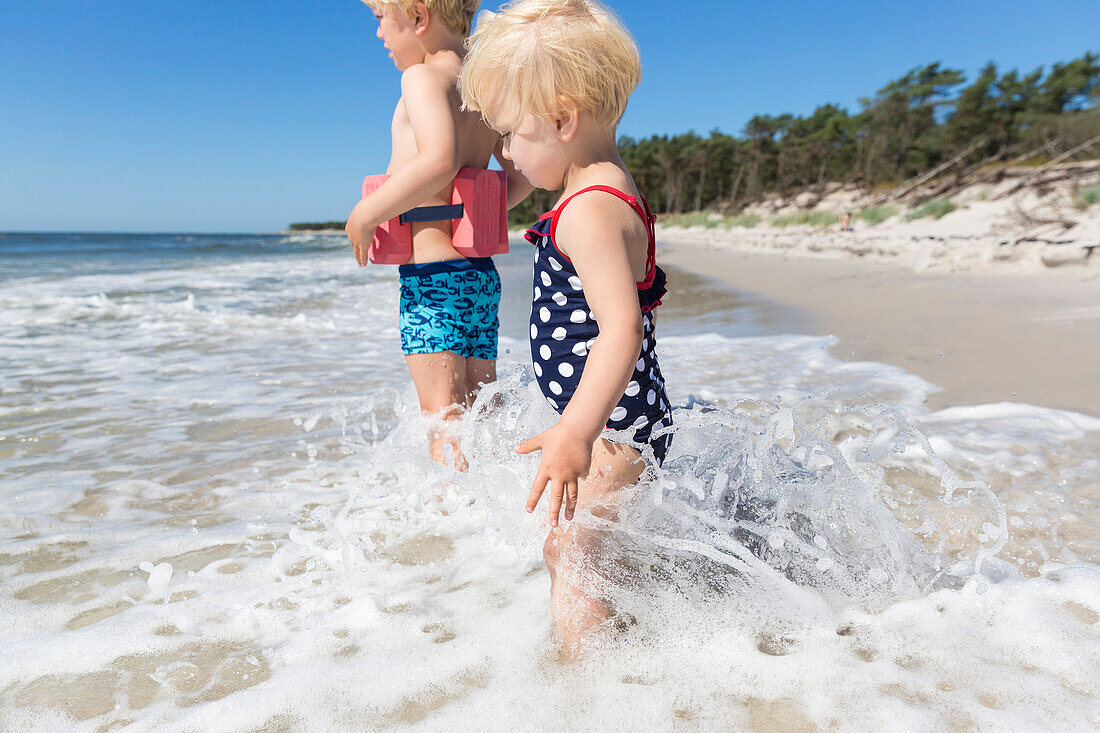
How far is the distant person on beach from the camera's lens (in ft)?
6.91

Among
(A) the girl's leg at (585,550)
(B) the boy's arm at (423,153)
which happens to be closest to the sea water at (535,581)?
(A) the girl's leg at (585,550)

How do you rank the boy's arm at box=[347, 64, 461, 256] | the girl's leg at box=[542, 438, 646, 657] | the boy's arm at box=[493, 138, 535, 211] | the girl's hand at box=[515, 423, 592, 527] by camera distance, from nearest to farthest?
the girl's hand at box=[515, 423, 592, 527], the girl's leg at box=[542, 438, 646, 657], the boy's arm at box=[347, 64, 461, 256], the boy's arm at box=[493, 138, 535, 211]

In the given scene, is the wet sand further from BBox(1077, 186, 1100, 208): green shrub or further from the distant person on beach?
BBox(1077, 186, 1100, 208): green shrub

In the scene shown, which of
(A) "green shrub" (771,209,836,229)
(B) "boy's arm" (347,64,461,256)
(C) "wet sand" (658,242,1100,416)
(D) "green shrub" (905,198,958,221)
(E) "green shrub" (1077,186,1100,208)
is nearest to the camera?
→ (B) "boy's arm" (347,64,461,256)

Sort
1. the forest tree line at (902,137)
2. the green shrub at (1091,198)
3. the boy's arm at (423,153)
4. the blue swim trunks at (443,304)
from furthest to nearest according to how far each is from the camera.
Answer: the forest tree line at (902,137) → the green shrub at (1091,198) → the blue swim trunks at (443,304) → the boy's arm at (423,153)

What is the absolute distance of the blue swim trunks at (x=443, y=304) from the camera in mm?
2270

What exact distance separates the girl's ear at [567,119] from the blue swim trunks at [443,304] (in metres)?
0.88

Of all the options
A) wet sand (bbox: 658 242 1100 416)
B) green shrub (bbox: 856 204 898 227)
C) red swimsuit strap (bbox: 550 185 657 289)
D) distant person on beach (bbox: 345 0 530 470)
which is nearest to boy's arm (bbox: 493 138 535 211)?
distant person on beach (bbox: 345 0 530 470)

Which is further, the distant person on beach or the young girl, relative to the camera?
the distant person on beach

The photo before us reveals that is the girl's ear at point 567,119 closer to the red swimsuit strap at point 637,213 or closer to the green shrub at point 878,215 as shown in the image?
the red swimsuit strap at point 637,213

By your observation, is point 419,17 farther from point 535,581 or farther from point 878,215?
point 878,215

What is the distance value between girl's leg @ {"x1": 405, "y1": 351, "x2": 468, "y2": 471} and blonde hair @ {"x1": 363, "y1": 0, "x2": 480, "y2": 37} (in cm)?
111

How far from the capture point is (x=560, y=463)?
1330mm

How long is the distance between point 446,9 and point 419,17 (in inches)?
3.7
